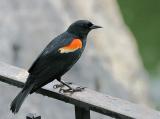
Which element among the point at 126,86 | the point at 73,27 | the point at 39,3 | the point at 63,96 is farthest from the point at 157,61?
the point at 63,96

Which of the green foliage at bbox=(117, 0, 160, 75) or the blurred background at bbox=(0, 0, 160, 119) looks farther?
the green foliage at bbox=(117, 0, 160, 75)

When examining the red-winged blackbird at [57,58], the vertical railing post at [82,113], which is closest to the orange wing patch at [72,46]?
the red-winged blackbird at [57,58]

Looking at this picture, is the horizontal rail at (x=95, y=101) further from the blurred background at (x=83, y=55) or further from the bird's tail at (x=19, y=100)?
the blurred background at (x=83, y=55)

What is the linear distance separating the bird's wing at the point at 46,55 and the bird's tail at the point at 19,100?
212mm

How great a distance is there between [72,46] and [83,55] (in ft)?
11.1

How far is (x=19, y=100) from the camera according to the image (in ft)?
13.5

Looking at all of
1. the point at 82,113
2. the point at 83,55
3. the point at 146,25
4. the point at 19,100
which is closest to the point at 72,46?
the point at 19,100

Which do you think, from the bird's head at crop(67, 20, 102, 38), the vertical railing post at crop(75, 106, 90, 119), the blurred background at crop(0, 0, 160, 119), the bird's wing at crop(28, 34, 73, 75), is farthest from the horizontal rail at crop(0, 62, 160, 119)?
the blurred background at crop(0, 0, 160, 119)

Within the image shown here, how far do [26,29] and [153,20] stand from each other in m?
7.27

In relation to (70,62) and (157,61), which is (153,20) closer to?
(157,61)

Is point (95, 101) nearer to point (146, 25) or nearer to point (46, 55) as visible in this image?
point (46, 55)

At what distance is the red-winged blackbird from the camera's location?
4.25 meters

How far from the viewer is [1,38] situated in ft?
25.5

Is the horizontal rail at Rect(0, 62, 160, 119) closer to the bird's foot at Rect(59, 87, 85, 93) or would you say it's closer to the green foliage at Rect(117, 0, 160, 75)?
the bird's foot at Rect(59, 87, 85, 93)
